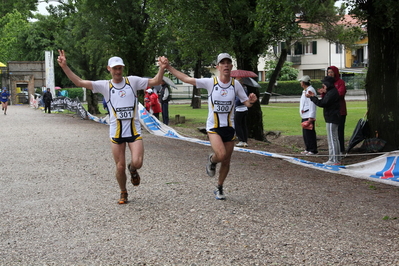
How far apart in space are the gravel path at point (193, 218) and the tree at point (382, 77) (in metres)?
2.80

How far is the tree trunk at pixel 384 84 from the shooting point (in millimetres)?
12844

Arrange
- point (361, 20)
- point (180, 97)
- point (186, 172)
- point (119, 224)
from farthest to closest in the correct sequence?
point (180, 97), point (361, 20), point (186, 172), point (119, 224)

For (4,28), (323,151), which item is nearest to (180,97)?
(4,28)

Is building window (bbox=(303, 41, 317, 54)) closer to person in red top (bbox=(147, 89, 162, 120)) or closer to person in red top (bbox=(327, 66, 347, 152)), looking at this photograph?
person in red top (bbox=(147, 89, 162, 120))

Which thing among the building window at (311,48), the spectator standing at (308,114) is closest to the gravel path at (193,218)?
the spectator standing at (308,114)

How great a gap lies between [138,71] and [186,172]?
18792 mm

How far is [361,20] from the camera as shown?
504 inches

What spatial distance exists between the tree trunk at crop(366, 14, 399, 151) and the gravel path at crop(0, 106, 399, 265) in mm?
2788

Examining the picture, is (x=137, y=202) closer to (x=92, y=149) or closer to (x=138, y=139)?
(x=138, y=139)

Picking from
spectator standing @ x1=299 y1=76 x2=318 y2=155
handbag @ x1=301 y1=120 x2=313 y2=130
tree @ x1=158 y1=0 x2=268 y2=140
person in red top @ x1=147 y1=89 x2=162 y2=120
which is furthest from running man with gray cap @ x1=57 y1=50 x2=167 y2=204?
person in red top @ x1=147 y1=89 x2=162 y2=120

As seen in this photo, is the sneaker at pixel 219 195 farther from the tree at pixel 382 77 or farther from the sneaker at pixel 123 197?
the tree at pixel 382 77

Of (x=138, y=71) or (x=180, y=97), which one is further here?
(x=180, y=97)

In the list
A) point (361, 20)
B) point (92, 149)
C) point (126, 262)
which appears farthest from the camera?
point (92, 149)

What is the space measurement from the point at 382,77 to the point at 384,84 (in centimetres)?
17
